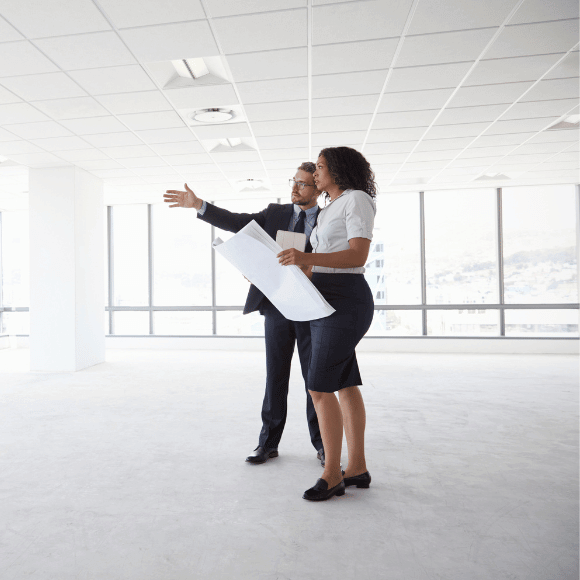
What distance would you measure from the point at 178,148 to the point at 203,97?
4.80 ft

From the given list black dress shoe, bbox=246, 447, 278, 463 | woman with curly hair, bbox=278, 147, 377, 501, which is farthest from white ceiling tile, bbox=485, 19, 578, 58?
black dress shoe, bbox=246, 447, 278, 463

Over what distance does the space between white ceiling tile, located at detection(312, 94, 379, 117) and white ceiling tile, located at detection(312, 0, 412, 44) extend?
0.93m

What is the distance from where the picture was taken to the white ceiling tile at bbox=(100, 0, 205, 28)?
2531mm

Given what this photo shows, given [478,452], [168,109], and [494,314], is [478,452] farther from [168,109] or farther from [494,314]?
[494,314]

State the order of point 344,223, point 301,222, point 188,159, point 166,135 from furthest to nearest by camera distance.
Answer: point 188,159
point 166,135
point 301,222
point 344,223

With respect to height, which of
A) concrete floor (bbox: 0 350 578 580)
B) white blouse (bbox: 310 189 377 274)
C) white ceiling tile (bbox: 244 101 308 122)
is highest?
A: white ceiling tile (bbox: 244 101 308 122)

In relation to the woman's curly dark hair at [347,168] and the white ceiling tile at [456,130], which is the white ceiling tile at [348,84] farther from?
the woman's curly dark hair at [347,168]

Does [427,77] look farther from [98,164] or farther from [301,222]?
[98,164]

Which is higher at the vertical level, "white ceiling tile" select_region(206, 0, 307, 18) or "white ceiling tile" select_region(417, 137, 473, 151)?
"white ceiling tile" select_region(417, 137, 473, 151)

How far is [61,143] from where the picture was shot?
488cm

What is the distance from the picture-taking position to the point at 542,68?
3414 mm

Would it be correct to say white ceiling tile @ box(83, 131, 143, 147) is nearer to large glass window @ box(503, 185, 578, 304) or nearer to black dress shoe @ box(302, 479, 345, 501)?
black dress shoe @ box(302, 479, 345, 501)

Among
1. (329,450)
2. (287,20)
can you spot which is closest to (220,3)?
(287,20)

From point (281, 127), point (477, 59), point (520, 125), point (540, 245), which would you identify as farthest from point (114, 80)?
point (540, 245)
